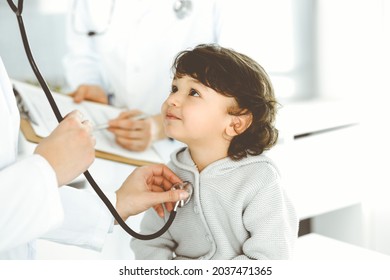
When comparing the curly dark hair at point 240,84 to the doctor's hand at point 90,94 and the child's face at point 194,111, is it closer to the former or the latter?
the child's face at point 194,111

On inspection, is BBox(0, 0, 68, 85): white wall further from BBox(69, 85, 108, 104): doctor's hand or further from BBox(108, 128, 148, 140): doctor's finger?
BBox(108, 128, 148, 140): doctor's finger

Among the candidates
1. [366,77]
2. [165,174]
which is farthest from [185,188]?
[366,77]

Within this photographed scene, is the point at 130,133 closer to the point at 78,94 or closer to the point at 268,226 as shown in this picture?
the point at 78,94

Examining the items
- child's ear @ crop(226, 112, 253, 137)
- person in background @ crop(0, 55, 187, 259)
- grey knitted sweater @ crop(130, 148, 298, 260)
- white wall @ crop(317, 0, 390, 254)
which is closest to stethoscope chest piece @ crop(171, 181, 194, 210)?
grey knitted sweater @ crop(130, 148, 298, 260)

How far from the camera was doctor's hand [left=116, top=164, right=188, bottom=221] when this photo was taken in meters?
1.06

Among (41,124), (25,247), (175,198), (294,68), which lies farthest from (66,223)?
(294,68)

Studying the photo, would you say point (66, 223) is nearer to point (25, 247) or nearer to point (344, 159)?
point (25, 247)

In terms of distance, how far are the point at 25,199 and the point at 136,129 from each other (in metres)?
0.70

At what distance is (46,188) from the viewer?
804 mm

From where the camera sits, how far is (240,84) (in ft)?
3.40

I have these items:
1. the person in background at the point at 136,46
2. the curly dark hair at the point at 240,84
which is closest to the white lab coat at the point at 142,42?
the person in background at the point at 136,46

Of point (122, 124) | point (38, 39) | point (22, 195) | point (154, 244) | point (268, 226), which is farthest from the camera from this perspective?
point (122, 124)

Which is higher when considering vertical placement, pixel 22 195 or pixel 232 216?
pixel 22 195

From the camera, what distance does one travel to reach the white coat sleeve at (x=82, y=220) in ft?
3.40
